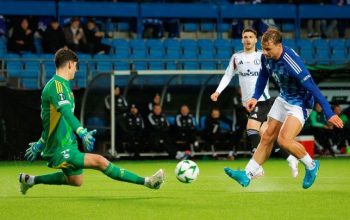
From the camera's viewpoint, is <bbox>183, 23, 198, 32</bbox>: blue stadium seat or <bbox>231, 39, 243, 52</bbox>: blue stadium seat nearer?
<bbox>231, 39, 243, 52</bbox>: blue stadium seat

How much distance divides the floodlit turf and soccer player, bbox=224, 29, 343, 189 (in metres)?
0.33

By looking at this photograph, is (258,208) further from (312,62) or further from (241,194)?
(312,62)

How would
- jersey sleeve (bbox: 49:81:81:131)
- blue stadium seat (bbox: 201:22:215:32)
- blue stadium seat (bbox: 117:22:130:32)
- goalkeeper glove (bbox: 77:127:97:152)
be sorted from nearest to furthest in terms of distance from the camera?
goalkeeper glove (bbox: 77:127:97:152) < jersey sleeve (bbox: 49:81:81:131) < blue stadium seat (bbox: 117:22:130:32) < blue stadium seat (bbox: 201:22:215:32)

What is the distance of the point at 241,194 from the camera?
11.1m

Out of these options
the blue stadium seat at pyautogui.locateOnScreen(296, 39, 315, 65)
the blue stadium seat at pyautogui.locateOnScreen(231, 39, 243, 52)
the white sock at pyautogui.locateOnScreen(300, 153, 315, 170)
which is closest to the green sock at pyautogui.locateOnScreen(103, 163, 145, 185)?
the white sock at pyautogui.locateOnScreen(300, 153, 315, 170)

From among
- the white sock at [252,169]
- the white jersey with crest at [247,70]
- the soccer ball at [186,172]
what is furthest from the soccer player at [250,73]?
the soccer ball at [186,172]

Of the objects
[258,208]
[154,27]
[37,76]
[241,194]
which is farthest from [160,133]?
[258,208]

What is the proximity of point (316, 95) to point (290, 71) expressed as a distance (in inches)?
18.5

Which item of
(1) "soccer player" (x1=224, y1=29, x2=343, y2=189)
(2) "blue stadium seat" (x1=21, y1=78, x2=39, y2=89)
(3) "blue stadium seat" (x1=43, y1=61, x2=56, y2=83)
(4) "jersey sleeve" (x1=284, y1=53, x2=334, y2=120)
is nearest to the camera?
(4) "jersey sleeve" (x1=284, y1=53, x2=334, y2=120)

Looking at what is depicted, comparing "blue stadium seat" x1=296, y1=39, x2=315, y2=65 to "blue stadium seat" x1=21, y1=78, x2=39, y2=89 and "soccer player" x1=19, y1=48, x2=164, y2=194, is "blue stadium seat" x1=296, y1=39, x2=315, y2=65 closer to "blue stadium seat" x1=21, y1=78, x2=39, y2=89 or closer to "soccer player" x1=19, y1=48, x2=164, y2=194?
"blue stadium seat" x1=21, y1=78, x2=39, y2=89

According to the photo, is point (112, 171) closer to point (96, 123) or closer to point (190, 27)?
point (96, 123)

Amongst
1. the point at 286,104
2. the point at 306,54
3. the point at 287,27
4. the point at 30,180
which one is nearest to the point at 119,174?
the point at 30,180

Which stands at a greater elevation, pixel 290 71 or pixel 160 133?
pixel 290 71

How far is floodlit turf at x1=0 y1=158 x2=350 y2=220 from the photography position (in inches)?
352
